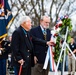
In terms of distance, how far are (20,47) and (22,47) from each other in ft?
0.16

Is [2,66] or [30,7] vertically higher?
[30,7]

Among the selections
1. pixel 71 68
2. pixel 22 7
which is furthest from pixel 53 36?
pixel 22 7

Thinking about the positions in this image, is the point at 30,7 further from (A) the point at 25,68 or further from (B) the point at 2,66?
(A) the point at 25,68

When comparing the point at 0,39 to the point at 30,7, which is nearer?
the point at 0,39

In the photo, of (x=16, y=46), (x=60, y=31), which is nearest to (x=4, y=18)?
(x=60, y=31)

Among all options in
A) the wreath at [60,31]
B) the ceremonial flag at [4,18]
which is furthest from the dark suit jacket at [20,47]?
the ceremonial flag at [4,18]

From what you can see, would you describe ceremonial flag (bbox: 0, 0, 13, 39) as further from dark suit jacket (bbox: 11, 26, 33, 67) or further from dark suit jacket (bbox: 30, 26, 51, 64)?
dark suit jacket (bbox: 11, 26, 33, 67)

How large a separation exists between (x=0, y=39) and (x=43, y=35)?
3057mm

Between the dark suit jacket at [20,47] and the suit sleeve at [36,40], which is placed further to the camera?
the suit sleeve at [36,40]

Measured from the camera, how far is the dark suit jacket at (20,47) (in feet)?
25.4

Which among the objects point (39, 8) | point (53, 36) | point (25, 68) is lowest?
point (25, 68)

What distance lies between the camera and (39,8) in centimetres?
2977

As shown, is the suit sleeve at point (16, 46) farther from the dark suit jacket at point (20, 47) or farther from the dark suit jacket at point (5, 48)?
the dark suit jacket at point (5, 48)

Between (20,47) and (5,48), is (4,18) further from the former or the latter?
(20,47)
